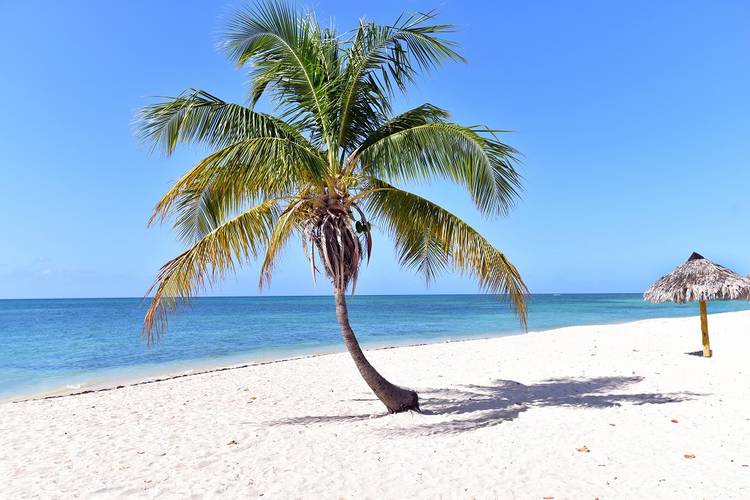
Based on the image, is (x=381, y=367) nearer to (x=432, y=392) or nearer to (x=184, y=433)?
(x=432, y=392)

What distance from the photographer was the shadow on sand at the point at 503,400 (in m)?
6.69

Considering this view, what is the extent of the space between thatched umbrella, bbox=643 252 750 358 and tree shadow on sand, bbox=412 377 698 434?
3429 mm

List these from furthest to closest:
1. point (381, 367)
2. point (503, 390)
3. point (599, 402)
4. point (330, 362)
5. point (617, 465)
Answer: point (330, 362) → point (381, 367) → point (503, 390) → point (599, 402) → point (617, 465)

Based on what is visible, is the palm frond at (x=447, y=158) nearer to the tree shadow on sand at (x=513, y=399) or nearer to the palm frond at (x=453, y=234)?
the palm frond at (x=453, y=234)

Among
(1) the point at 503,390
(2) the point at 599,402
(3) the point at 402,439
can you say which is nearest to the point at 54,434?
(3) the point at 402,439

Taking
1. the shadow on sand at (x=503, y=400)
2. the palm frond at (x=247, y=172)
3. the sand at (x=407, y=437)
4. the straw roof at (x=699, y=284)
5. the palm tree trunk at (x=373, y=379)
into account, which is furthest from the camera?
the straw roof at (x=699, y=284)

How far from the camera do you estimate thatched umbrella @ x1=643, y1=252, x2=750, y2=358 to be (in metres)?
11.3

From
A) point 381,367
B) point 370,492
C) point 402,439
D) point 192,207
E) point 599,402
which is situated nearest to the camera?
point 370,492

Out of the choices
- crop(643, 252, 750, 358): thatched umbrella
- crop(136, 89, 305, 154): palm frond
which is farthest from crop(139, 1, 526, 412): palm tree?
crop(643, 252, 750, 358): thatched umbrella

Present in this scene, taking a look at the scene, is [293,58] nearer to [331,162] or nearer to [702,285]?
[331,162]

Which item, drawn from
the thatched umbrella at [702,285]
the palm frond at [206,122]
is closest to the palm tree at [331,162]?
the palm frond at [206,122]

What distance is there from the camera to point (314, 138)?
7.36m

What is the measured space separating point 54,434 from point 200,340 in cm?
1868

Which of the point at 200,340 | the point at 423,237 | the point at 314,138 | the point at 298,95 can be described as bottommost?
the point at 200,340
